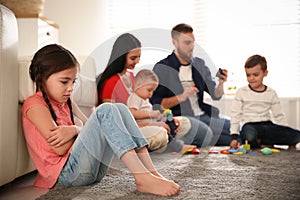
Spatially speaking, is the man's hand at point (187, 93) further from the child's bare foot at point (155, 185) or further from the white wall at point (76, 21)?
the white wall at point (76, 21)

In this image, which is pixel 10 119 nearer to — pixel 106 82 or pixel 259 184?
pixel 106 82

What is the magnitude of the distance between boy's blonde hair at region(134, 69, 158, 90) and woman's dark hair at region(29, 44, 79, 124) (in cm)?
22

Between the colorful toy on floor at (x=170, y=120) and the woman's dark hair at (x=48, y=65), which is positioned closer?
the woman's dark hair at (x=48, y=65)

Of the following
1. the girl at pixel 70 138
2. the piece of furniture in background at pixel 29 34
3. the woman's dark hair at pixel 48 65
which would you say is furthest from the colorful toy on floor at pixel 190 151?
the piece of furniture in background at pixel 29 34

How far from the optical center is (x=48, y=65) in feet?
3.94

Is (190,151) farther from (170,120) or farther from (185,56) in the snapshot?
(185,56)

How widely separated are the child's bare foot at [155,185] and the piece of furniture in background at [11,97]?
0.39 m

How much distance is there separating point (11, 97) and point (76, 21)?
7.65ft

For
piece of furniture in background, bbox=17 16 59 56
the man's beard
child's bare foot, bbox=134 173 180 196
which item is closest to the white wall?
piece of furniture in background, bbox=17 16 59 56

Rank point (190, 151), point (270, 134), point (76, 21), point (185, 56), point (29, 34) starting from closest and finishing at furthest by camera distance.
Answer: point (185, 56) < point (190, 151) < point (270, 134) < point (29, 34) < point (76, 21)

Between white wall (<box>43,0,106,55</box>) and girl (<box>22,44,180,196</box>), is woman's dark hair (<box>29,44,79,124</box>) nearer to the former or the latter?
girl (<box>22,44,180,196</box>)

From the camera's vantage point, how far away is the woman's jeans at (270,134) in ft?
7.52

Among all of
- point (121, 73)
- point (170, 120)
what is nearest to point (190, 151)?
point (170, 120)

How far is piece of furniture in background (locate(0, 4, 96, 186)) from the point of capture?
3.72 feet
